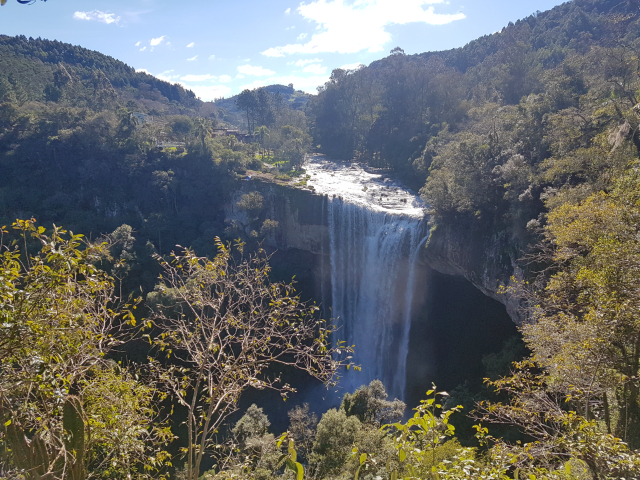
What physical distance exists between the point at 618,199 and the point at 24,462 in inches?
451

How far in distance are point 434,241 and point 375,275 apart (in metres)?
4.87

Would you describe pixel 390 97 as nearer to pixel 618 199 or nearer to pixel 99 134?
pixel 99 134

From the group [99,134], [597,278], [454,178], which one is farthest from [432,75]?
[597,278]

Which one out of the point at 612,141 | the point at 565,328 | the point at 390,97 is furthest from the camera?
the point at 390,97

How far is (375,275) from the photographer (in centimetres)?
2356

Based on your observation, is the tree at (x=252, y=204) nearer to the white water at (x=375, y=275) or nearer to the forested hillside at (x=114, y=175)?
the forested hillside at (x=114, y=175)

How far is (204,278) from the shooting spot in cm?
552

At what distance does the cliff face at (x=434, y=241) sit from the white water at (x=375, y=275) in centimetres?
109

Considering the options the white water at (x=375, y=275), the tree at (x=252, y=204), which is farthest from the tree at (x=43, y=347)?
the tree at (x=252, y=204)

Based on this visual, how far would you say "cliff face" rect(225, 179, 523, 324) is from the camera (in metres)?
17.6

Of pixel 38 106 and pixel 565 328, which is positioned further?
pixel 38 106

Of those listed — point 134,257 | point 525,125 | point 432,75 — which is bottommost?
point 134,257

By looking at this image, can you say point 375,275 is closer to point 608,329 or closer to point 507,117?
point 507,117

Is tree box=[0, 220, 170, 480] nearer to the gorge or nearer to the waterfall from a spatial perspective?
the gorge
